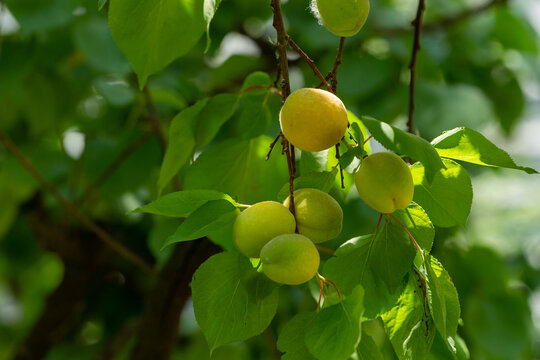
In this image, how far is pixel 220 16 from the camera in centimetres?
118

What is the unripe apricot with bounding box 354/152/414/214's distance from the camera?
422mm

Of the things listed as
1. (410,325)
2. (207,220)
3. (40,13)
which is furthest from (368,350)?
(40,13)

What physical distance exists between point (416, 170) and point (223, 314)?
174mm

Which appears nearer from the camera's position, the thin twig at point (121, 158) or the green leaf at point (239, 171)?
the green leaf at point (239, 171)

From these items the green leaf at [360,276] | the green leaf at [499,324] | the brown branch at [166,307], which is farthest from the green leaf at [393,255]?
the green leaf at [499,324]

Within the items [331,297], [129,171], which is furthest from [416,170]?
[129,171]

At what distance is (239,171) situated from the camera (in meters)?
0.63

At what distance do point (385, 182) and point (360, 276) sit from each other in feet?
0.28

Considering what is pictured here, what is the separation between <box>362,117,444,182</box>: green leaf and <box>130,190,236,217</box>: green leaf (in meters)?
0.12

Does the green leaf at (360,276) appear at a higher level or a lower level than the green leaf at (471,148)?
lower

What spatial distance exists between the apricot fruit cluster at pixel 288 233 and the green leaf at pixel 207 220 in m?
0.01

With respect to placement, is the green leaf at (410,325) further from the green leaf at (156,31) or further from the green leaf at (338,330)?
the green leaf at (156,31)

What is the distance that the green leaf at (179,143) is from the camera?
59cm

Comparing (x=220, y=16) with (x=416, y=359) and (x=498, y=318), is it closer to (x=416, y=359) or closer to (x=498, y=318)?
(x=498, y=318)
